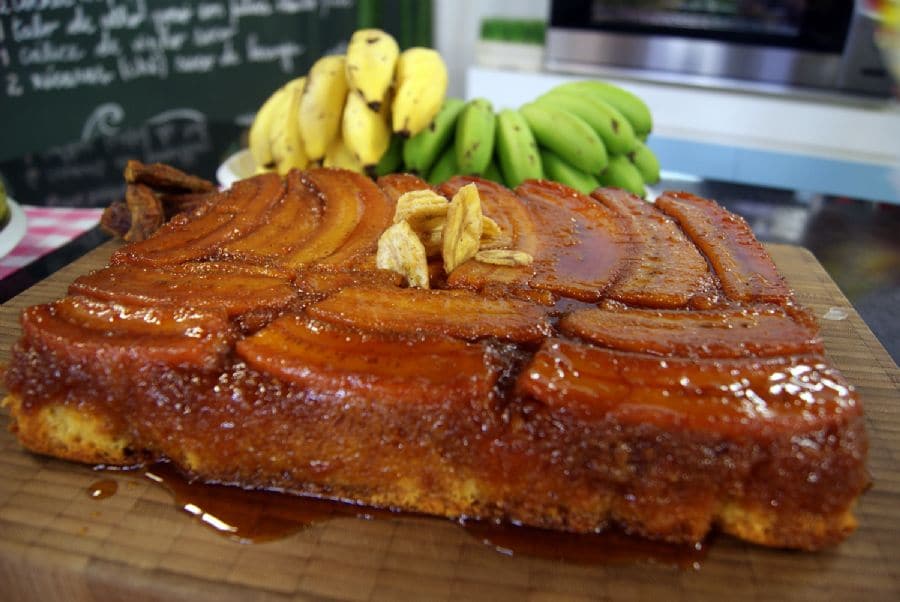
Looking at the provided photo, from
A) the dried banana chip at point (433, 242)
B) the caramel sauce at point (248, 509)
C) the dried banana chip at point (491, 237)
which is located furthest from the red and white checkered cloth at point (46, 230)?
the dried banana chip at point (491, 237)

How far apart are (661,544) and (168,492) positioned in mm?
860

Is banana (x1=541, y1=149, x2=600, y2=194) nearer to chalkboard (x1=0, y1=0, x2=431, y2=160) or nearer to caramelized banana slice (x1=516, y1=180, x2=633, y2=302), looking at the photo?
caramelized banana slice (x1=516, y1=180, x2=633, y2=302)

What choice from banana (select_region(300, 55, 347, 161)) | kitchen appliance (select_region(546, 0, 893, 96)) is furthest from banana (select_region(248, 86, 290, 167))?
kitchen appliance (select_region(546, 0, 893, 96))

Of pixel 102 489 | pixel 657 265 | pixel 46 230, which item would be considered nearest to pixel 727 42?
pixel 657 265

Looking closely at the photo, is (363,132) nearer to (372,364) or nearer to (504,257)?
(504,257)

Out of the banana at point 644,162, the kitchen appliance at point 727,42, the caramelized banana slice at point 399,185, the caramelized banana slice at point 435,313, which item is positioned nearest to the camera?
the caramelized banana slice at point 435,313

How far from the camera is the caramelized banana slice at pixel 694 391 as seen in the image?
1039 millimetres

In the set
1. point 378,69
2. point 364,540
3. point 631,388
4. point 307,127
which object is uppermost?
point 378,69

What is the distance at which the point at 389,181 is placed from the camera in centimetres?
189

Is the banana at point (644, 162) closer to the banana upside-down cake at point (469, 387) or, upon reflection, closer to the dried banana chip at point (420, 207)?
the banana upside-down cake at point (469, 387)

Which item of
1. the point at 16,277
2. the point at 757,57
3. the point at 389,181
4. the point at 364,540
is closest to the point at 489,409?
the point at 364,540

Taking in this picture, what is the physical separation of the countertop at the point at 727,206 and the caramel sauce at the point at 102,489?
99 cm

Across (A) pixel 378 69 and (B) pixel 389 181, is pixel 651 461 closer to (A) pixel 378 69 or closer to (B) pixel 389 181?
(B) pixel 389 181

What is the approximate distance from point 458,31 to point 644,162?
403 centimetres
